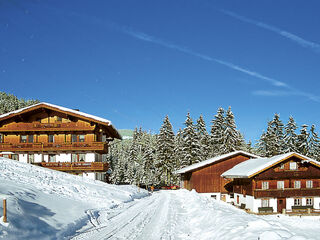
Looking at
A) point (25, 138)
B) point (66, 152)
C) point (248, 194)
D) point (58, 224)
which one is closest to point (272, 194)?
point (248, 194)

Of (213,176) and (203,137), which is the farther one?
(203,137)

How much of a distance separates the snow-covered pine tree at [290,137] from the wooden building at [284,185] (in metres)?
17.8

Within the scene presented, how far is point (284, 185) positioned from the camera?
39.5 meters

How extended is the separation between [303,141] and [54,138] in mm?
46845

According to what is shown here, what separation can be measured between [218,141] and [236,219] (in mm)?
50383

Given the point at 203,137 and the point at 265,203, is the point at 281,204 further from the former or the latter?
the point at 203,137

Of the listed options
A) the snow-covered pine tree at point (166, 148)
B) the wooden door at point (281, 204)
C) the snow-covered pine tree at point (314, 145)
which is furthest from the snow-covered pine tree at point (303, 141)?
the snow-covered pine tree at point (166, 148)

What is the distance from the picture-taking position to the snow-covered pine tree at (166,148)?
2621 inches

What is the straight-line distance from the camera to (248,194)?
39.5 meters

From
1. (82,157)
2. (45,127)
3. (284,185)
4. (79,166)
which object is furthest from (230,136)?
(45,127)

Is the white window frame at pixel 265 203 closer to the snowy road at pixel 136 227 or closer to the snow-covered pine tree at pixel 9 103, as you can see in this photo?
the snowy road at pixel 136 227

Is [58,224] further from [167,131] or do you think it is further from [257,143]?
[257,143]

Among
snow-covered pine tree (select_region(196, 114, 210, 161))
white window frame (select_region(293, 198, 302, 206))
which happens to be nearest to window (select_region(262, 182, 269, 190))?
white window frame (select_region(293, 198, 302, 206))

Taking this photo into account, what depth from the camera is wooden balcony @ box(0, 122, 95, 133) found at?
40406 mm
